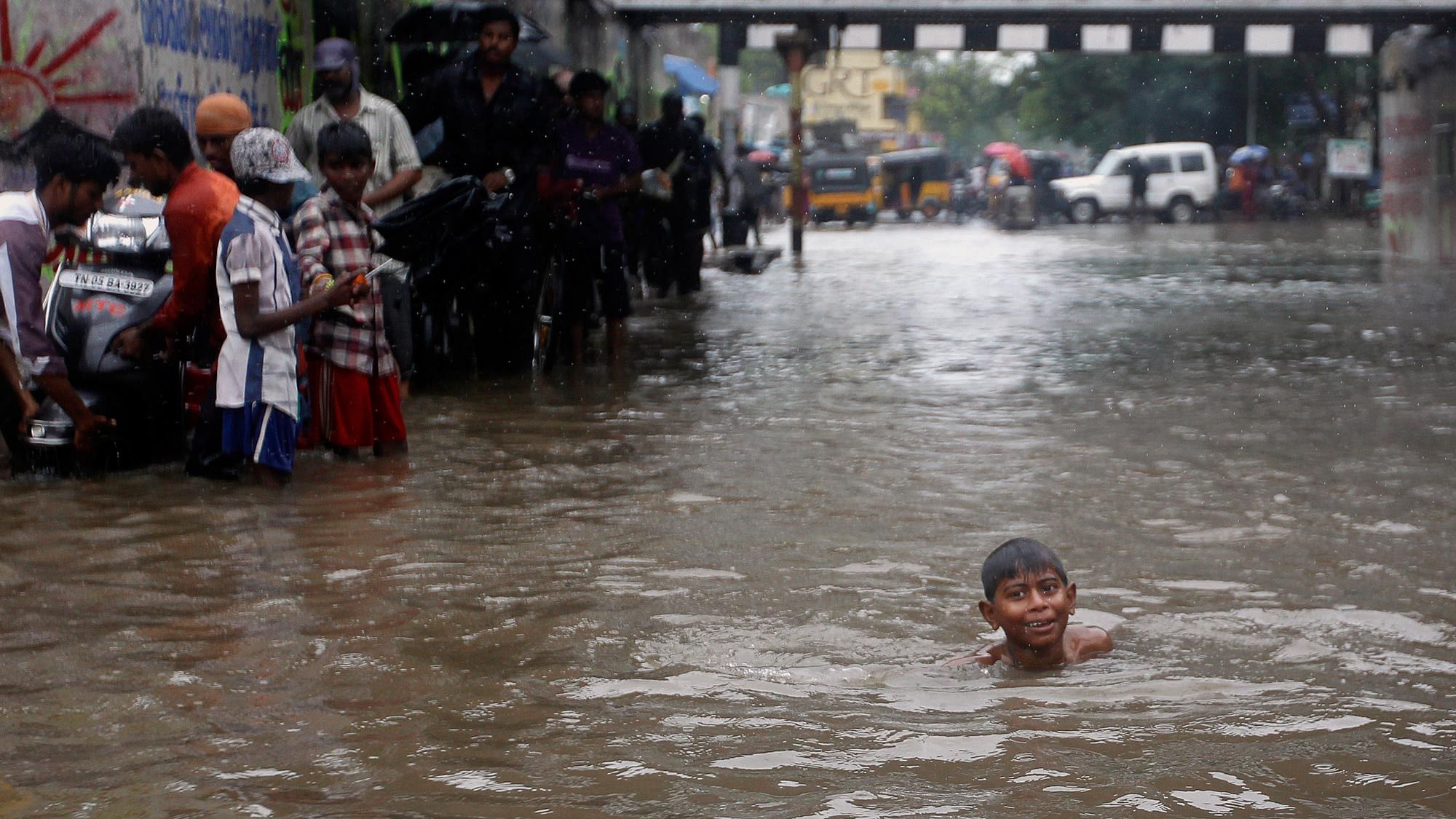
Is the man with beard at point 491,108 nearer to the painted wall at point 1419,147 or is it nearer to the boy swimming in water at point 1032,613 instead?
the boy swimming in water at point 1032,613

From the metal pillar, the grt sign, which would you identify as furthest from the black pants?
the grt sign

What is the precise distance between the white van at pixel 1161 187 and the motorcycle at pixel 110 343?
129 ft

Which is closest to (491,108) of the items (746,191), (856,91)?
(746,191)

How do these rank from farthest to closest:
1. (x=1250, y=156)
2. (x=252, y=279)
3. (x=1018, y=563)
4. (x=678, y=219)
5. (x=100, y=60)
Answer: (x=1250, y=156)
(x=678, y=219)
(x=100, y=60)
(x=252, y=279)
(x=1018, y=563)

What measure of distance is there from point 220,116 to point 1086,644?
4.12 meters

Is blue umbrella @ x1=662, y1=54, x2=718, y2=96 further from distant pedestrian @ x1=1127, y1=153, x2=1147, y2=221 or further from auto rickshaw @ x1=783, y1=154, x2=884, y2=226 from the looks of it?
distant pedestrian @ x1=1127, y1=153, x2=1147, y2=221

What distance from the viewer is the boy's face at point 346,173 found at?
693 cm

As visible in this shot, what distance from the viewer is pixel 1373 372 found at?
10.4 meters

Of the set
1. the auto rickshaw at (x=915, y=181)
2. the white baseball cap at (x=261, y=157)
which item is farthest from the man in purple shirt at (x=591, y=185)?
the auto rickshaw at (x=915, y=181)

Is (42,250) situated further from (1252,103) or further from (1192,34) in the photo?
(1252,103)

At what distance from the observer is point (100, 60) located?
7.96 m

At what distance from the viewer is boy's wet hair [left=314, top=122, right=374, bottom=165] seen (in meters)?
6.88

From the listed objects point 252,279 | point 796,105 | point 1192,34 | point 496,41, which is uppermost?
point 1192,34

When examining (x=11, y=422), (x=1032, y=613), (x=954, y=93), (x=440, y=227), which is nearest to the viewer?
(x=1032, y=613)
